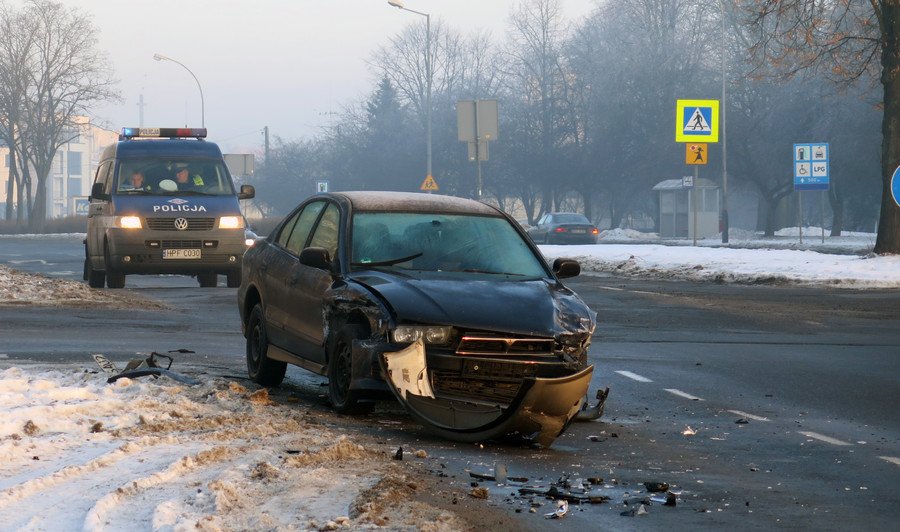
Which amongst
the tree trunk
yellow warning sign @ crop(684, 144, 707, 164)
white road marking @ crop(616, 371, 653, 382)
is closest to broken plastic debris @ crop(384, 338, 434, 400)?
white road marking @ crop(616, 371, 653, 382)

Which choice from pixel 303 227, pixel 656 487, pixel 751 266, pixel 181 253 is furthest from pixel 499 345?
pixel 751 266

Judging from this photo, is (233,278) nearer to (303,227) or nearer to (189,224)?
(189,224)

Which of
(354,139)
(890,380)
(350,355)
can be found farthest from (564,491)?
(354,139)

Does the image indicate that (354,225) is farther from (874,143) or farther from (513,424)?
(874,143)

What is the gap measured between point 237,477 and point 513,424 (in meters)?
2.03

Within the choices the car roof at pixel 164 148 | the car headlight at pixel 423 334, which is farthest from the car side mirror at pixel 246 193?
the car headlight at pixel 423 334

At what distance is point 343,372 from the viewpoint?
9.02 m

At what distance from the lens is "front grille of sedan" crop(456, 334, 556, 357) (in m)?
8.21

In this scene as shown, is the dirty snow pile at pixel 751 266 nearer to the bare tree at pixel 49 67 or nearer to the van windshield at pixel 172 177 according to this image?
the van windshield at pixel 172 177

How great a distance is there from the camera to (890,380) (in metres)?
11.7

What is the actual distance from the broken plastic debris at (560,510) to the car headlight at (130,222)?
644 inches

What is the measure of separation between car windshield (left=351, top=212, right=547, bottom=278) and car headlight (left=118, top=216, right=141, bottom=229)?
41.3 feet

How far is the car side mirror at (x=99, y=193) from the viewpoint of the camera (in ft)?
73.3

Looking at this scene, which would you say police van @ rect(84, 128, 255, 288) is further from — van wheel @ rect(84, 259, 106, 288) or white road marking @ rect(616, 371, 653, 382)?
white road marking @ rect(616, 371, 653, 382)
